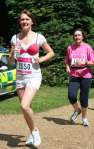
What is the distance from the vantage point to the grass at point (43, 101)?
40.6 feet

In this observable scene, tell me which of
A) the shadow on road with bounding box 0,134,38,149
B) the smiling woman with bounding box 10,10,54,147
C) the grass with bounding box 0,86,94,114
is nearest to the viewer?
the smiling woman with bounding box 10,10,54,147

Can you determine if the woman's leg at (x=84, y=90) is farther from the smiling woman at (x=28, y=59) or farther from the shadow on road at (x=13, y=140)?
the smiling woman at (x=28, y=59)

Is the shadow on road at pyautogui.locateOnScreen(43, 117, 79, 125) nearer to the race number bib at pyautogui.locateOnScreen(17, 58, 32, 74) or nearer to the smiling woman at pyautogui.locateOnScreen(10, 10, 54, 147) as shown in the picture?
the smiling woman at pyautogui.locateOnScreen(10, 10, 54, 147)

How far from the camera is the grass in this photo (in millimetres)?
12384

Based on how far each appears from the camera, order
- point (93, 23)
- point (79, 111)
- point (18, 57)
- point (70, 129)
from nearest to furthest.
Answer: point (18, 57) → point (70, 129) → point (79, 111) → point (93, 23)

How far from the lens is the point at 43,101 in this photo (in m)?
14.0

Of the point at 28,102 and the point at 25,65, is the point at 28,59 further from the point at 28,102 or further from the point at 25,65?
the point at 28,102

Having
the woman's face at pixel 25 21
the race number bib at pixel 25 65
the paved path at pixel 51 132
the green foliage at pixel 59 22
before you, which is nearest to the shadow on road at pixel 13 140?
the paved path at pixel 51 132

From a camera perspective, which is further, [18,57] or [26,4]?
[26,4]

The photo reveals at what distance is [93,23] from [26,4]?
2657 mm

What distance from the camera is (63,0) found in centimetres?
1869

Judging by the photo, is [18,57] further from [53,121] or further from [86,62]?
[53,121]

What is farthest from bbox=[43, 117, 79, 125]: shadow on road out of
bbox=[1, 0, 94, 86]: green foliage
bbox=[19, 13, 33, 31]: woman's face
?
bbox=[1, 0, 94, 86]: green foliage

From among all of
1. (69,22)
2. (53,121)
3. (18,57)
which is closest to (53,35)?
(69,22)
